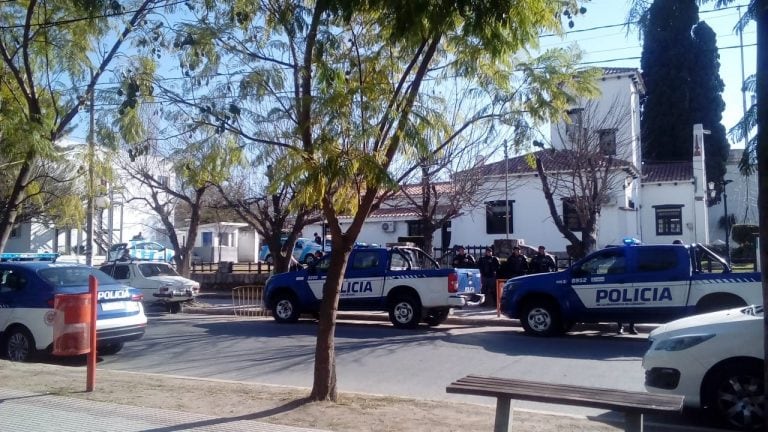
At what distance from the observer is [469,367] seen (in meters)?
11.5

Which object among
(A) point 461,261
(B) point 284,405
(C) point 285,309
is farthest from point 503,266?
(B) point 284,405

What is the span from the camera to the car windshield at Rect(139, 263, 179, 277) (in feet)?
72.2

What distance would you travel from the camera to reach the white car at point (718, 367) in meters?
7.05

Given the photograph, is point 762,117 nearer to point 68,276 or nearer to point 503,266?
point 68,276

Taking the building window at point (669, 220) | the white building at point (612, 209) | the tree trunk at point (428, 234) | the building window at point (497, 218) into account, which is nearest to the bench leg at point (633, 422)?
the tree trunk at point (428, 234)

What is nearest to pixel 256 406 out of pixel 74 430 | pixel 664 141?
pixel 74 430

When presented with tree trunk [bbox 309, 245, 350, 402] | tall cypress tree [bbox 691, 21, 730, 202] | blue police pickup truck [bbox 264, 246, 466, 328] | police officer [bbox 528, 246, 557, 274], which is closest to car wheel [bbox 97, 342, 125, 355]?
blue police pickup truck [bbox 264, 246, 466, 328]

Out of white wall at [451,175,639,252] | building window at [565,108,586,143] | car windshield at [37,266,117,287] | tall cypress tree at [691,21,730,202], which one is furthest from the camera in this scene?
tall cypress tree at [691,21,730,202]

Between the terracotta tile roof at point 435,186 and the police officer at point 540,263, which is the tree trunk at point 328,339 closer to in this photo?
the police officer at point 540,263

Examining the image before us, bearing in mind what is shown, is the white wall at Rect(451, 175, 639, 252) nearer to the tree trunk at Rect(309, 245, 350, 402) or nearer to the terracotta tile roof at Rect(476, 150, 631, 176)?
the terracotta tile roof at Rect(476, 150, 631, 176)

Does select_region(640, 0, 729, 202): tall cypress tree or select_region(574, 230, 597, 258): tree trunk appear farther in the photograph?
select_region(640, 0, 729, 202): tall cypress tree

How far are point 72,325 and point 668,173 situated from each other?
32088mm

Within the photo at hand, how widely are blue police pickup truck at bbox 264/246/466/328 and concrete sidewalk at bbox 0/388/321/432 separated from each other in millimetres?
9137

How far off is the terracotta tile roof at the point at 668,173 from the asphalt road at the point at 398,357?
21303 millimetres
